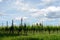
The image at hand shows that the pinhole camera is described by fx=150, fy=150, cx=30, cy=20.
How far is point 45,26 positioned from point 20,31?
367 inches

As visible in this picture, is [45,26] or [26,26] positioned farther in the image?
[45,26]

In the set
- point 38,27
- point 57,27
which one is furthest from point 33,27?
point 57,27

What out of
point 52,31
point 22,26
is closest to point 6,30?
point 22,26

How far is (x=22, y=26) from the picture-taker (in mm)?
44344

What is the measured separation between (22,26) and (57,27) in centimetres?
1191

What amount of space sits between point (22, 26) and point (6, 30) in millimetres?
5603

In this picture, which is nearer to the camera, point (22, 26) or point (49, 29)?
point (22, 26)

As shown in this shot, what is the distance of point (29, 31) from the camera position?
4828cm

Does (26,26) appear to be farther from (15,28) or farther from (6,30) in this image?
(6,30)

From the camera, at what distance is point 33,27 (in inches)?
1844

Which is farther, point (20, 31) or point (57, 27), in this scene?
point (57, 27)

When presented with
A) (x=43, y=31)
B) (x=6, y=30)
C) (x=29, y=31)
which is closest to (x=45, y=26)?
(x=43, y=31)

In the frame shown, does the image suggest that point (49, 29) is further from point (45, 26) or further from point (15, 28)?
point (15, 28)

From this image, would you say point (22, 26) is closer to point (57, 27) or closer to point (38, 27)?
point (38, 27)
